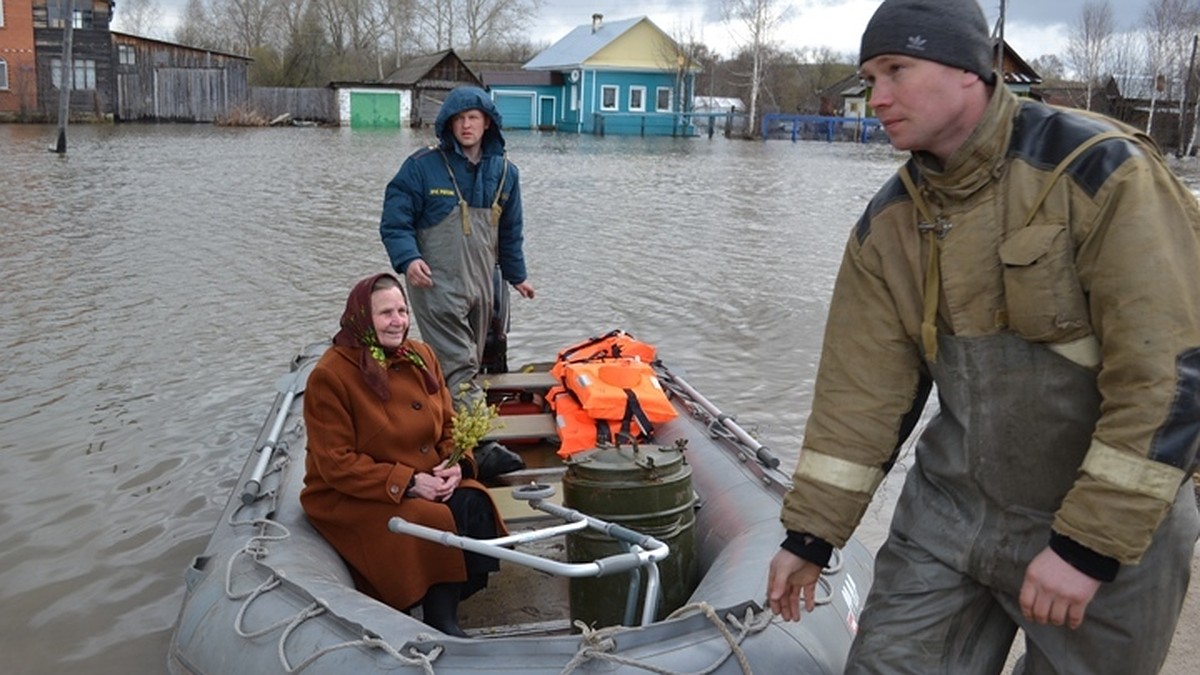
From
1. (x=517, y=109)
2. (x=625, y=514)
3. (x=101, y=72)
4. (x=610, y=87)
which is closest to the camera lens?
(x=625, y=514)

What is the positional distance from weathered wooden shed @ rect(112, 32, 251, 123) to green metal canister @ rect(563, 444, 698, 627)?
134ft

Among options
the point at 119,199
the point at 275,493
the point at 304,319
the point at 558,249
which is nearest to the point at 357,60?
the point at 119,199

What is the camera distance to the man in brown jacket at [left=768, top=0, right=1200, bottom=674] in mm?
1859

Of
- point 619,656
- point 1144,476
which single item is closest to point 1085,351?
point 1144,476

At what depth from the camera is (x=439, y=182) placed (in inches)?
209

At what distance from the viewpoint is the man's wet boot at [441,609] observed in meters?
3.69

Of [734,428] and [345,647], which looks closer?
[345,647]

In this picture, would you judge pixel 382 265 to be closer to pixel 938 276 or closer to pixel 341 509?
pixel 341 509

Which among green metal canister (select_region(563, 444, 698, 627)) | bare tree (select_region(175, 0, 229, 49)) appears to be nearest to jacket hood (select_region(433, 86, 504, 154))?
green metal canister (select_region(563, 444, 698, 627))

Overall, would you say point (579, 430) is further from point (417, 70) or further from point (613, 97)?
point (417, 70)

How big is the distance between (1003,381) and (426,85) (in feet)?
154

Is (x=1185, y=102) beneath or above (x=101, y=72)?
beneath

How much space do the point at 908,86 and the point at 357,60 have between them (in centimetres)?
5923

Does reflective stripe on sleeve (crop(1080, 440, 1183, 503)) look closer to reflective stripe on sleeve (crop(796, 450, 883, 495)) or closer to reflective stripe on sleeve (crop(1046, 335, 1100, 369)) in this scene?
reflective stripe on sleeve (crop(1046, 335, 1100, 369))
